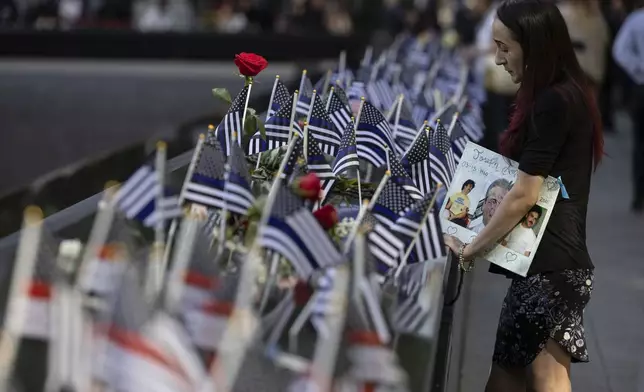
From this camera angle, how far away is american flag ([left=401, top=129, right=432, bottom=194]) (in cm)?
621

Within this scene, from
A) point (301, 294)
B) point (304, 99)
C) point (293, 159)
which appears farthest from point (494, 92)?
point (301, 294)

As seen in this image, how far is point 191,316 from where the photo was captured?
374cm

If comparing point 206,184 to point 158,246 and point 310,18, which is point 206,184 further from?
point 310,18

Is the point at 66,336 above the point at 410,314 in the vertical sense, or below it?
below

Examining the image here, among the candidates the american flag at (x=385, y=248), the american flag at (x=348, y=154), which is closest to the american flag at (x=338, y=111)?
the american flag at (x=348, y=154)

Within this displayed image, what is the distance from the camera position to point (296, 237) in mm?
4227

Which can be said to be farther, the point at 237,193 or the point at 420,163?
the point at 420,163

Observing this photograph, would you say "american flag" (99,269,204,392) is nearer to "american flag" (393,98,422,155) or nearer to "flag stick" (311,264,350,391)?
Result: "flag stick" (311,264,350,391)

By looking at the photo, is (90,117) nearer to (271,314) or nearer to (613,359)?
(613,359)

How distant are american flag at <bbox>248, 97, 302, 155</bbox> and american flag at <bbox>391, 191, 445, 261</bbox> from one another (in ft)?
6.41

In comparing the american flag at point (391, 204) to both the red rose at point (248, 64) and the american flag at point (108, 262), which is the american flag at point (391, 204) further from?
the red rose at point (248, 64)

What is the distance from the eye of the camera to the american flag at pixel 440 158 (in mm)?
6438

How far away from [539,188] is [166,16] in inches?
821

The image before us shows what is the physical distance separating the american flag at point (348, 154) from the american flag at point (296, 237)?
1.85 m
